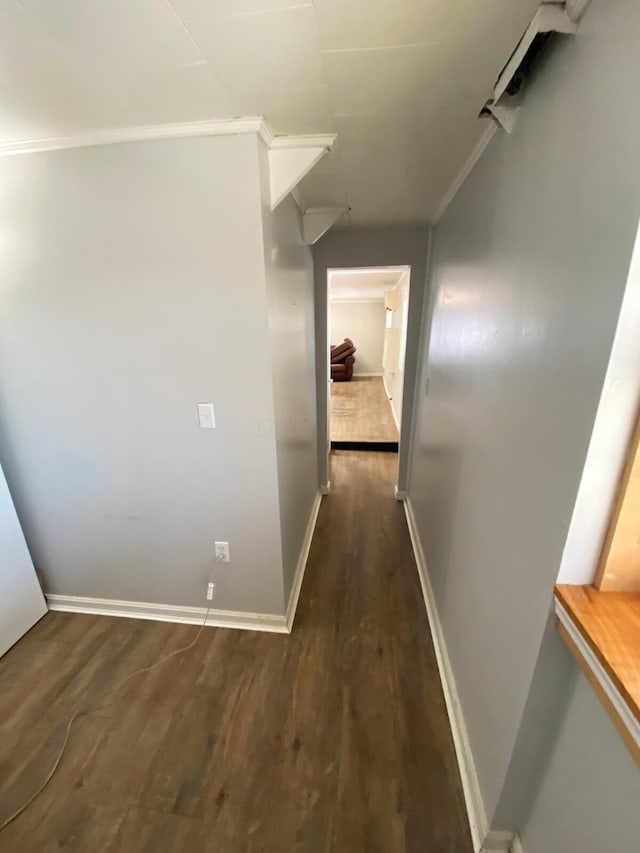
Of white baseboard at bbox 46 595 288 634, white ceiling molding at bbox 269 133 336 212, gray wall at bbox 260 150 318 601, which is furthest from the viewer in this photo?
white baseboard at bbox 46 595 288 634

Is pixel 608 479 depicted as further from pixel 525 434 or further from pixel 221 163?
pixel 221 163

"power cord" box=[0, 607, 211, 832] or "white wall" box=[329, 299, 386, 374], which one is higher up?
"white wall" box=[329, 299, 386, 374]

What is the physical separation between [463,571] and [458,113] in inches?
65.3

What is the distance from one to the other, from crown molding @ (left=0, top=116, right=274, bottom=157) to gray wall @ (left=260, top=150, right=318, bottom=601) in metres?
0.09

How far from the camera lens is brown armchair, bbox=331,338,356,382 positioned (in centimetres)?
819

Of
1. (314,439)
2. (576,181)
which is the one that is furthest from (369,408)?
(576,181)

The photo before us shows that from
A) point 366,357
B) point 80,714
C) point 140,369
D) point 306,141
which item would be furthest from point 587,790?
point 366,357

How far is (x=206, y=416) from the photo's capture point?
5.07 ft

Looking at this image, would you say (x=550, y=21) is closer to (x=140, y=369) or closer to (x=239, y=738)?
(x=140, y=369)

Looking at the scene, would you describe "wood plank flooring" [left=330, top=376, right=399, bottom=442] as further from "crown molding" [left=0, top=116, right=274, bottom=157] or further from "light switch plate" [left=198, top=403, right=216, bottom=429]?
"crown molding" [left=0, top=116, right=274, bottom=157]

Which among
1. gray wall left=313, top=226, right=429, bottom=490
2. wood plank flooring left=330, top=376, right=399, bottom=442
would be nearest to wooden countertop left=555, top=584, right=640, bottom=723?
gray wall left=313, top=226, right=429, bottom=490

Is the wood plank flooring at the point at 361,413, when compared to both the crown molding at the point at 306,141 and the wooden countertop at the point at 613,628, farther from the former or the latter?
the wooden countertop at the point at 613,628

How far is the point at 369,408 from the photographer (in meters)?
6.00

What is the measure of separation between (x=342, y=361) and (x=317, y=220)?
20.3 ft
